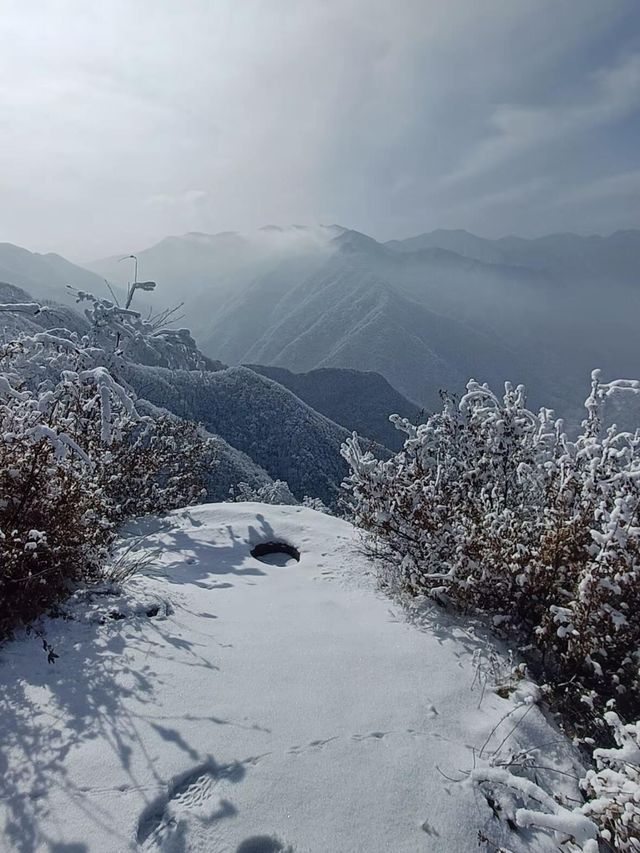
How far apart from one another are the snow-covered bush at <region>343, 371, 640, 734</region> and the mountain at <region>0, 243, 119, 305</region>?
138553 millimetres

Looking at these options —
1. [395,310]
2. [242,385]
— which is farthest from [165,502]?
[395,310]

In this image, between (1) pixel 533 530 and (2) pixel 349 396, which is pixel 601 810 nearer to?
(1) pixel 533 530

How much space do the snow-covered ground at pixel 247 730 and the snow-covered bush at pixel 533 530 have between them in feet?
1.57

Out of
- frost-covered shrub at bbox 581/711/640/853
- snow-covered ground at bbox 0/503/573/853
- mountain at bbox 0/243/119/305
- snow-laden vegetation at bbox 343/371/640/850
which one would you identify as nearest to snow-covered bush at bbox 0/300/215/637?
snow-covered ground at bbox 0/503/573/853

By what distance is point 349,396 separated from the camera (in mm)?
81500

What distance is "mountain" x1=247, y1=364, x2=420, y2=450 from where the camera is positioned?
76613 millimetres

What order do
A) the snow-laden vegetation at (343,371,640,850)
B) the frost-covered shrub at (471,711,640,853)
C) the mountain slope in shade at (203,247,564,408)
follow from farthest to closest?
the mountain slope in shade at (203,247,564,408), the snow-laden vegetation at (343,371,640,850), the frost-covered shrub at (471,711,640,853)

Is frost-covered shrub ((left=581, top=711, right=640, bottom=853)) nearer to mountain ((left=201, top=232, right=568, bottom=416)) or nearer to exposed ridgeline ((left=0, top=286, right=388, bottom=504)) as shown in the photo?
exposed ridgeline ((left=0, top=286, right=388, bottom=504))

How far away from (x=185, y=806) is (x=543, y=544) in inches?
117

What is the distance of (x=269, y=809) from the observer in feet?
6.86

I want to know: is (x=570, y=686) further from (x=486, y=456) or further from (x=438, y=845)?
(x=486, y=456)

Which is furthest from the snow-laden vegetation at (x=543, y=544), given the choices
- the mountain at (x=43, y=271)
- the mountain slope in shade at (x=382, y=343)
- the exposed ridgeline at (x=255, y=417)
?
the mountain at (x=43, y=271)

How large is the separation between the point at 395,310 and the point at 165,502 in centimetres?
17299

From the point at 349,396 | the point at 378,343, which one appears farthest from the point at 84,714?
the point at 378,343
